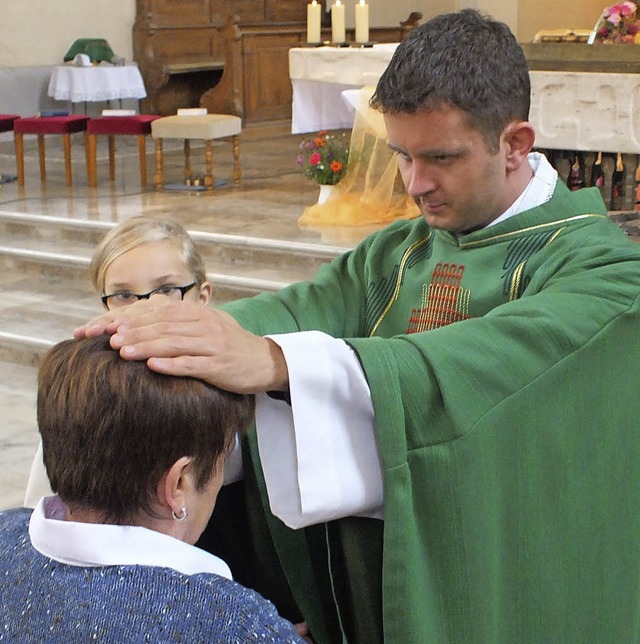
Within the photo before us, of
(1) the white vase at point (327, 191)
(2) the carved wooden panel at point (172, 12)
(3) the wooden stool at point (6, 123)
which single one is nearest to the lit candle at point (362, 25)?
(1) the white vase at point (327, 191)

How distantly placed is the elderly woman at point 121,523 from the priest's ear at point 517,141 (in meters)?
0.74

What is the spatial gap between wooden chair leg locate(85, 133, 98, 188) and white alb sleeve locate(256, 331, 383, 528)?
274 inches

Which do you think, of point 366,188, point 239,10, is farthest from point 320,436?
point 239,10

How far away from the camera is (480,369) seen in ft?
4.79

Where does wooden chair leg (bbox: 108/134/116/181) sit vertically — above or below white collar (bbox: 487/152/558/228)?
below

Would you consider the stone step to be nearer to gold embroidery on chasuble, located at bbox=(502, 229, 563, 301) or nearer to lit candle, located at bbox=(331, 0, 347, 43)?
lit candle, located at bbox=(331, 0, 347, 43)

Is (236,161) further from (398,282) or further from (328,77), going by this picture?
(398,282)

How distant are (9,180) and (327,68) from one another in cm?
284

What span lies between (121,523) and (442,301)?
86cm

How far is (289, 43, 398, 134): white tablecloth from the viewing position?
22.3ft

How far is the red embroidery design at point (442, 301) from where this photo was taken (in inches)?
74.6

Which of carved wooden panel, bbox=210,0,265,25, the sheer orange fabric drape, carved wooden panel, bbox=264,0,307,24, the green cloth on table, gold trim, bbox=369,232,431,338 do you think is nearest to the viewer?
gold trim, bbox=369,232,431,338

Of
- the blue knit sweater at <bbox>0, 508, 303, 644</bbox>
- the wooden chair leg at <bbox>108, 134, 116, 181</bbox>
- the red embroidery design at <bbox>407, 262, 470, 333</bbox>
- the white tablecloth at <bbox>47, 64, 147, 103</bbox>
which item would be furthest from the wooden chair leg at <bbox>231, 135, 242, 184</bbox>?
the blue knit sweater at <bbox>0, 508, 303, 644</bbox>

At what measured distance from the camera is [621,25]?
5.97 m
